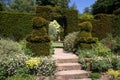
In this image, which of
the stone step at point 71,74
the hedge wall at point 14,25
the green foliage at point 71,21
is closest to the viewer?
the stone step at point 71,74

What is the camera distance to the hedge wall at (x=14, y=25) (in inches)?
714

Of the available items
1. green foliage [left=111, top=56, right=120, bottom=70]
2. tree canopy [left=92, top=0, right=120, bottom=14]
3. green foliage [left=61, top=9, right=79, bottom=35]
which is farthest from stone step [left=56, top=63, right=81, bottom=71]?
tree canopy [left=92, top=0, right=120, bottom=14]

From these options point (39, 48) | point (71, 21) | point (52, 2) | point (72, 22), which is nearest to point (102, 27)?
point (72, 22)

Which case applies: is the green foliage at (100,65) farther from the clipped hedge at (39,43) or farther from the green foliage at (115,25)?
the green foliage at (115,25)

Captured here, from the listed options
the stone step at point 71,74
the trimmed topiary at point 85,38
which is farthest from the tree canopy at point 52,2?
the stone step at point 71,74

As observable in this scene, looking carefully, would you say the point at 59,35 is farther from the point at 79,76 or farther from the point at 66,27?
the point at 79,76

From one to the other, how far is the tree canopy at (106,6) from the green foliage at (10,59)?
100.0 feet

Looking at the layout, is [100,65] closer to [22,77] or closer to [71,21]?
[22,77]

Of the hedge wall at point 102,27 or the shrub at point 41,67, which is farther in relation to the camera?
the hedge wall at point 102,27

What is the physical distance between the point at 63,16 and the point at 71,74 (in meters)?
11.9

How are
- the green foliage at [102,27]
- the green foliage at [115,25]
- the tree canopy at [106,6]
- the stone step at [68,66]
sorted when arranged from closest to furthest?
the stone step at [68,66], the green foliage at [102,27], the green foliage at [115,25], the tree canopy at [106,6]

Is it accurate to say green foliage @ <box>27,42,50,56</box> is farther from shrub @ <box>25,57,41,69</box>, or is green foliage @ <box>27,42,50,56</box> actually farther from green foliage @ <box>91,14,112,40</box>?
green foliage @ <box>91,14,112,40</box>

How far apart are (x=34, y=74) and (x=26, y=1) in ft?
130

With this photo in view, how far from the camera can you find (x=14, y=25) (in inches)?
725
